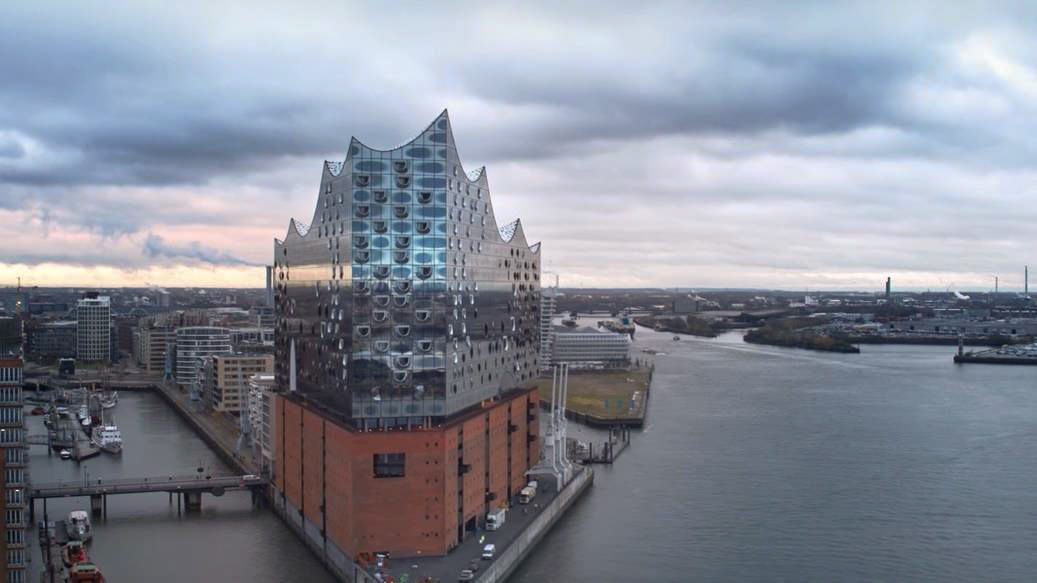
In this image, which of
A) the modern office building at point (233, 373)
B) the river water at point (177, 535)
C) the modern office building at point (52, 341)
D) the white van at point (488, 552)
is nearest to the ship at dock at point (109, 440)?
the river water at point (177, 535)

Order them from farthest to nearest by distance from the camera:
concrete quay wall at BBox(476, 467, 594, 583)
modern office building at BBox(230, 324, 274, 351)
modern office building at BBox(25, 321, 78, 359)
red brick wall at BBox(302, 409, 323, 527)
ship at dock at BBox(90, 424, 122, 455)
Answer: modern office building at BBox(25, 321, 78, 359), modern office building at BBox(230, 324, 274, 351), ship at dock at BBox(90, 424, 122, 455), red brick wall at BBox(302, 409, 323, 527), concrete quay wall at BBox(476, 467, 594, 583)

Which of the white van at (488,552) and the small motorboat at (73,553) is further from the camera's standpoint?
the small motorboat at (73,553)

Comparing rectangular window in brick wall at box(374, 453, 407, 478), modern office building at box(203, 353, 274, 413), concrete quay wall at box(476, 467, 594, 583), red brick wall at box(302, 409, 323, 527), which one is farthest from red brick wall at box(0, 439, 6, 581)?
modern office building at box(203, 353, 274, 413)

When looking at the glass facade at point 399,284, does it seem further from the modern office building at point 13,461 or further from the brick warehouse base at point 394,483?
the modern office building at point 13,461

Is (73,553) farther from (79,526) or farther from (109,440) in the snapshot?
(109,440)

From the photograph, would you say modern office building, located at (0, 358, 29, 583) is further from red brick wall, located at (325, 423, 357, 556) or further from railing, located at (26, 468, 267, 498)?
railing, located at (26, 468, 267, 498)
